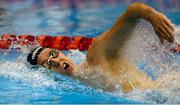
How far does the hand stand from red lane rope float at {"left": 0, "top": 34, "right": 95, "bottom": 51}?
2804 mm

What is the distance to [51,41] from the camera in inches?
211

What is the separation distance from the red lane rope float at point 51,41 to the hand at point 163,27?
280cm

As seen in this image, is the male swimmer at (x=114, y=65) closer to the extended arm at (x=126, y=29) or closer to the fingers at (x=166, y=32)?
the extended arm at (x=126, y=29)

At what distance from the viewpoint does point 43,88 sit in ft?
10.5

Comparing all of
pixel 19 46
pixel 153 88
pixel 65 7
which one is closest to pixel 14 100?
pixel 153 88

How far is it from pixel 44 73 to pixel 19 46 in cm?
196

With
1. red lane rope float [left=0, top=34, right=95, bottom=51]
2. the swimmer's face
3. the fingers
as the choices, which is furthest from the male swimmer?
red lane rope float [left=0, top=34, right=95, bottom=51]

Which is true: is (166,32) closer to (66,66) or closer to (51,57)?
(66,66)

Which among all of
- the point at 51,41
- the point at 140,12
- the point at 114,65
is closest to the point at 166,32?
the point at 140,12

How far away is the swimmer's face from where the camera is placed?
116 inches

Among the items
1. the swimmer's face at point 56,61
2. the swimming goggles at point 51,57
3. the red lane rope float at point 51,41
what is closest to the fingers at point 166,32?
the swimmer's face at point 56,61

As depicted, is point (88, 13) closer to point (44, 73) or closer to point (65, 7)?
point (65, 7)

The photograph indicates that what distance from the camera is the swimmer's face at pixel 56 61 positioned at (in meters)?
2.96

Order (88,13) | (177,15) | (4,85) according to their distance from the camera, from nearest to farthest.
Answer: (4,85), (177,15), (88,13)
